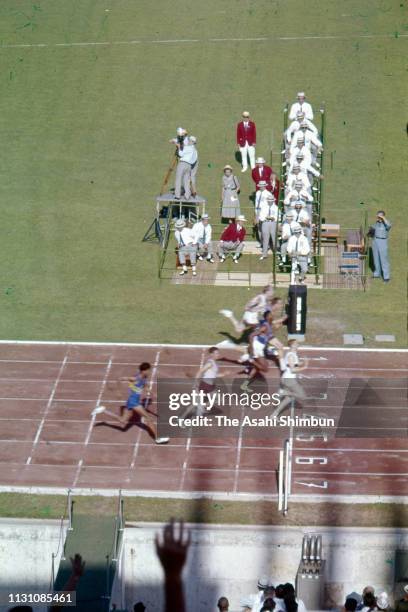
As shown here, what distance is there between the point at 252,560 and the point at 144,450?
295 centimetres

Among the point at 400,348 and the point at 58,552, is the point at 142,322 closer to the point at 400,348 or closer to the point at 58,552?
the point at 400,348

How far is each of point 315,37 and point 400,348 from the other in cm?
1579

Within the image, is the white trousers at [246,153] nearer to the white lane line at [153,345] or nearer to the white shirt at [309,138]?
the white shirt at [309,138]

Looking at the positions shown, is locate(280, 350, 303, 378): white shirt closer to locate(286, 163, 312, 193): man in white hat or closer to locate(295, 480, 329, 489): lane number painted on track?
locate(295, 480, 329, 489): lane number painted on track

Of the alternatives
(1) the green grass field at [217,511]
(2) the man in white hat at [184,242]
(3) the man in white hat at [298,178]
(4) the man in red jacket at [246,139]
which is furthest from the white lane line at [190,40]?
(1) the green grass field at [217,511]

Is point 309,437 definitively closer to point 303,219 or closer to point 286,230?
point 286,230

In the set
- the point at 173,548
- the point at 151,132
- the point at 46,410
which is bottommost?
the point at 173,548

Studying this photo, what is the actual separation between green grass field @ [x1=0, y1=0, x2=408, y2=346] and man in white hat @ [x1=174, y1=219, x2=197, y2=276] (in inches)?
24.3

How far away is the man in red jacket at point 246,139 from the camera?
3416cm

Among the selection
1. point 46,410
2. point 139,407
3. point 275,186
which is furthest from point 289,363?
point 275,186

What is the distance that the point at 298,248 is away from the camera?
29.5m

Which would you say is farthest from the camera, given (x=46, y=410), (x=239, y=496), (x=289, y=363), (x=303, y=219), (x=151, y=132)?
(x=151, y=132)

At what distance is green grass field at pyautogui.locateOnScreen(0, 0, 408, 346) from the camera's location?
29453mm

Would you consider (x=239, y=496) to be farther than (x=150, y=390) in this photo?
No
